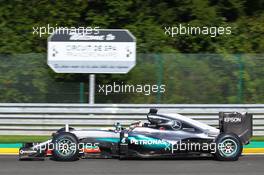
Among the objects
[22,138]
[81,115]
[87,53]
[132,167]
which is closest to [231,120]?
[132,167]

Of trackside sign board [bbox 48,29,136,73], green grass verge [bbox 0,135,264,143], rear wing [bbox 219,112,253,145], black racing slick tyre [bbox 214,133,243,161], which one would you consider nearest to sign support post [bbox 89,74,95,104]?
trackside sign board [bbox 48,29,136,73]

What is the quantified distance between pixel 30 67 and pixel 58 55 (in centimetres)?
80

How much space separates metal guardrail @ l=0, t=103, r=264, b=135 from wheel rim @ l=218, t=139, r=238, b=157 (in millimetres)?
3466

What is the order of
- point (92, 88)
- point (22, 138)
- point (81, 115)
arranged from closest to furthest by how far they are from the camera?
point (22, 138) → point (81, 115) → point (92, 88)

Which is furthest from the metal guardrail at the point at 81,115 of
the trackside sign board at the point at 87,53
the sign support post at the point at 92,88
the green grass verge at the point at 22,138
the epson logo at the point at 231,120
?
the epson logo at the point at 231,120

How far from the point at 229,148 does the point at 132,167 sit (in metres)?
1.98

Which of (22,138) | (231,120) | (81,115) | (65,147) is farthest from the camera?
(81,115)

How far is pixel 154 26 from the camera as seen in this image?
18297 millimetres

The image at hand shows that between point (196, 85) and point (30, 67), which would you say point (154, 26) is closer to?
point (196, 85)

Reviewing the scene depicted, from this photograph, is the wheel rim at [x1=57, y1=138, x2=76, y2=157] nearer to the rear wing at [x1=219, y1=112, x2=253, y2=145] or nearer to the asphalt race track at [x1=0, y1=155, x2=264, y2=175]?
the asphalt race track at [x1=0, y1=155, x2=264, y2=175]

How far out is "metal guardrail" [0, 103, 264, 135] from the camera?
48.3ft

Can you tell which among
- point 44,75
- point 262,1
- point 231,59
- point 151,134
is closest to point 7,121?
point 44,75

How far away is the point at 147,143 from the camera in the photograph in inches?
441

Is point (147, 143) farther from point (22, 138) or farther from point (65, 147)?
point (22, 138)
